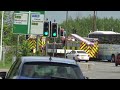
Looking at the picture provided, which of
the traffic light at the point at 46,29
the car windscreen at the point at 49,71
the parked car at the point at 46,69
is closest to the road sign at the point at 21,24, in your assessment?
the traffic light at the point at 46,29

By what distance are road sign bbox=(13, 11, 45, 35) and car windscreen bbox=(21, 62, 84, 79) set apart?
2207 cm

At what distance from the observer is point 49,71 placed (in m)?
→ 8.55

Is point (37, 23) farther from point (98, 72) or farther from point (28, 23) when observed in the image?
point (98, 72)

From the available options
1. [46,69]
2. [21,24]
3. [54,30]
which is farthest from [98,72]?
[46,69]

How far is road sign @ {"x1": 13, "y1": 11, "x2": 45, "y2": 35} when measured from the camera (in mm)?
31156

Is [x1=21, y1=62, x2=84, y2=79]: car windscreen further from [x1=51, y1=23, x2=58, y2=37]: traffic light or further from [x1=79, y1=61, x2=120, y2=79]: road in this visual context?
[x1=51, y1=23, x2=58, y2=37]: traffic light

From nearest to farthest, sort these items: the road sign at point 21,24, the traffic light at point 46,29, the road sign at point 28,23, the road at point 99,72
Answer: the road at point 99,72 → the traffic light at point 46,29 → the road sign at point 28,23 → the road sign at point 21,24

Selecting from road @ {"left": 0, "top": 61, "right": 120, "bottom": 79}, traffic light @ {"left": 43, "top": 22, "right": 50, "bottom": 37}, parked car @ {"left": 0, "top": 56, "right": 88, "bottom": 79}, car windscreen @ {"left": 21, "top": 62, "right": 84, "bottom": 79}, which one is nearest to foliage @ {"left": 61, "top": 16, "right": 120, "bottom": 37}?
road @ {"left": 0, "top": 61, "right": 120, "bottom": 79}

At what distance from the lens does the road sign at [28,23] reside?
31.2m

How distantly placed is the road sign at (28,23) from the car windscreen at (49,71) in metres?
22.1

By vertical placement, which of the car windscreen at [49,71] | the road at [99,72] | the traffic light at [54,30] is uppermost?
the traffic light at [54,30]

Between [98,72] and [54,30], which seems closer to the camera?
[54,30]

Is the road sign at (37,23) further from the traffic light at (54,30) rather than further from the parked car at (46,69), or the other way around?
the parked car at (46,69)

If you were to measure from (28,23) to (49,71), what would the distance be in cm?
2300
